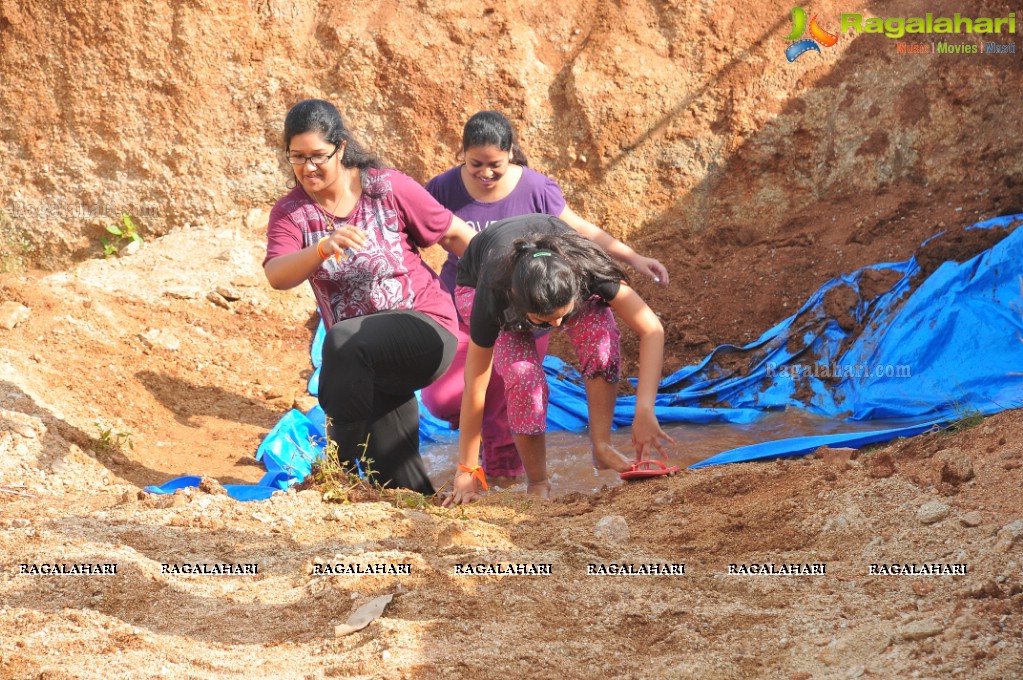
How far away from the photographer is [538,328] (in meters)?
3.81

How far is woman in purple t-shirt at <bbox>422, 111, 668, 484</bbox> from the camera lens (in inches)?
179

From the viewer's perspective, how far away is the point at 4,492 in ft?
12.7

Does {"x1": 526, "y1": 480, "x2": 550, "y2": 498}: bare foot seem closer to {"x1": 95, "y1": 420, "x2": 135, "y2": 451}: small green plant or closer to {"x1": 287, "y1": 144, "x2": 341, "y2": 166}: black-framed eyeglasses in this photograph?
{"x1": 287, "y1": 144, "x2": 341, "y2": 166}: black-framed eyeglasses

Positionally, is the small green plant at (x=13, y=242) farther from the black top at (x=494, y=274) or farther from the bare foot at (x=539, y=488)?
the bare foot at (x=539, y=488)

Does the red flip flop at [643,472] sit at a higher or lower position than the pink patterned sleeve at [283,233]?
lower

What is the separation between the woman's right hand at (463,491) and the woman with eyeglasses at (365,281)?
14.4 inches

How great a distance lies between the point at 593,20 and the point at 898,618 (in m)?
6.06

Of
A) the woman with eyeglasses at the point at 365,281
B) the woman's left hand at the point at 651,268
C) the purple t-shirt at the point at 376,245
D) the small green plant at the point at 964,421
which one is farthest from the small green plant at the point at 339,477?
the small green plant at the point at 964,421

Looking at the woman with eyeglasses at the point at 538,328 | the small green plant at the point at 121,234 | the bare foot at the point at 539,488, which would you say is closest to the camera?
the woman with eyeglasses at the point at 538,328

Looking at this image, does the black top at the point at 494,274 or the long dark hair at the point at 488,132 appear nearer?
the black top at the point at 494,274

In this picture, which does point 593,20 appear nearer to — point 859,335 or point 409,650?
point 859,335

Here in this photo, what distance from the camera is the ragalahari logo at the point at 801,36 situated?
748cm

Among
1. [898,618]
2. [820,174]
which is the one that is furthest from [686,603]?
[820,174]

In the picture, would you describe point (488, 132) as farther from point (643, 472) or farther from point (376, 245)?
point (643, 472)
